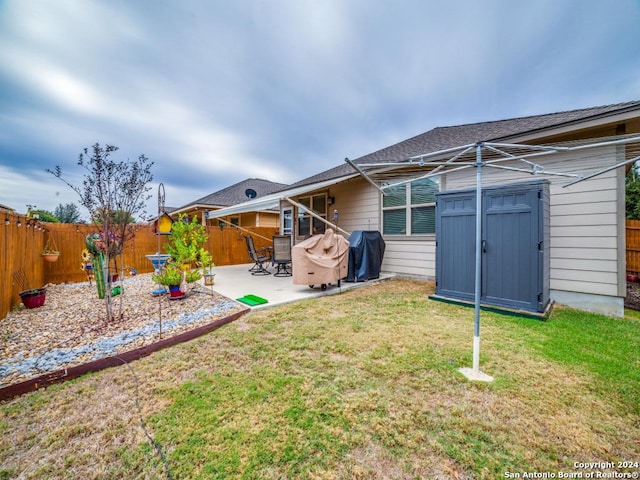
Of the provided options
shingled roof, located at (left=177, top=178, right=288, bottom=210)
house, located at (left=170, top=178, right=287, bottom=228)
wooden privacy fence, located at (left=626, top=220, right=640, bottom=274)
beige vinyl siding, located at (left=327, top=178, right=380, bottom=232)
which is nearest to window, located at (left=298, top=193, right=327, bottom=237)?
beige vinyl siding, located at (left=327, top=178, right=380, bottom=232)

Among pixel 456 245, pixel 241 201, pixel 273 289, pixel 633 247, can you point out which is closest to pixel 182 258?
pixel 273 289

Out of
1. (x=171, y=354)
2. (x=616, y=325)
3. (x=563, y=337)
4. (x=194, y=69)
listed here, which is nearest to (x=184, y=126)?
→ (x=194, y=69)

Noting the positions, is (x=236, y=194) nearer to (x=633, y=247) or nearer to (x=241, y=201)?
(x=241, y=201)

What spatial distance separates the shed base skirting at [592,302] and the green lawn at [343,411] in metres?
0.84

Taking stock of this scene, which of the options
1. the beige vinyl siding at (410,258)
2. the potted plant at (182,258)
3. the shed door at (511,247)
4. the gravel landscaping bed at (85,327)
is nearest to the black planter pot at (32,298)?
the gravel landscaping bed at (85,327)

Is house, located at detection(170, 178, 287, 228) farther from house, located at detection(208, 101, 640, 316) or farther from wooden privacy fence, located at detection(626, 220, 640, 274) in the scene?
wooden privacy fence, located at detection(626, 220, 640, 274)

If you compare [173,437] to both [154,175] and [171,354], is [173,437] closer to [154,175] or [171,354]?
[171,354]

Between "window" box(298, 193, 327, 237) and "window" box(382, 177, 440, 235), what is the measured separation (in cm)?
255

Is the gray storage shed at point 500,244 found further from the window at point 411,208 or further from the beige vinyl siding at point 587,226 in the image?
the window at point 411,208

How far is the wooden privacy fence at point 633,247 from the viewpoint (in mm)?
6570

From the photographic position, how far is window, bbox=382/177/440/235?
618cm

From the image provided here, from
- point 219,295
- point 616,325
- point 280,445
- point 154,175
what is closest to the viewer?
point 280,445

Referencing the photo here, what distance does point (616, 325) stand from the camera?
3529 mm

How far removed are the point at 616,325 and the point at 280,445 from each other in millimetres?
4881
